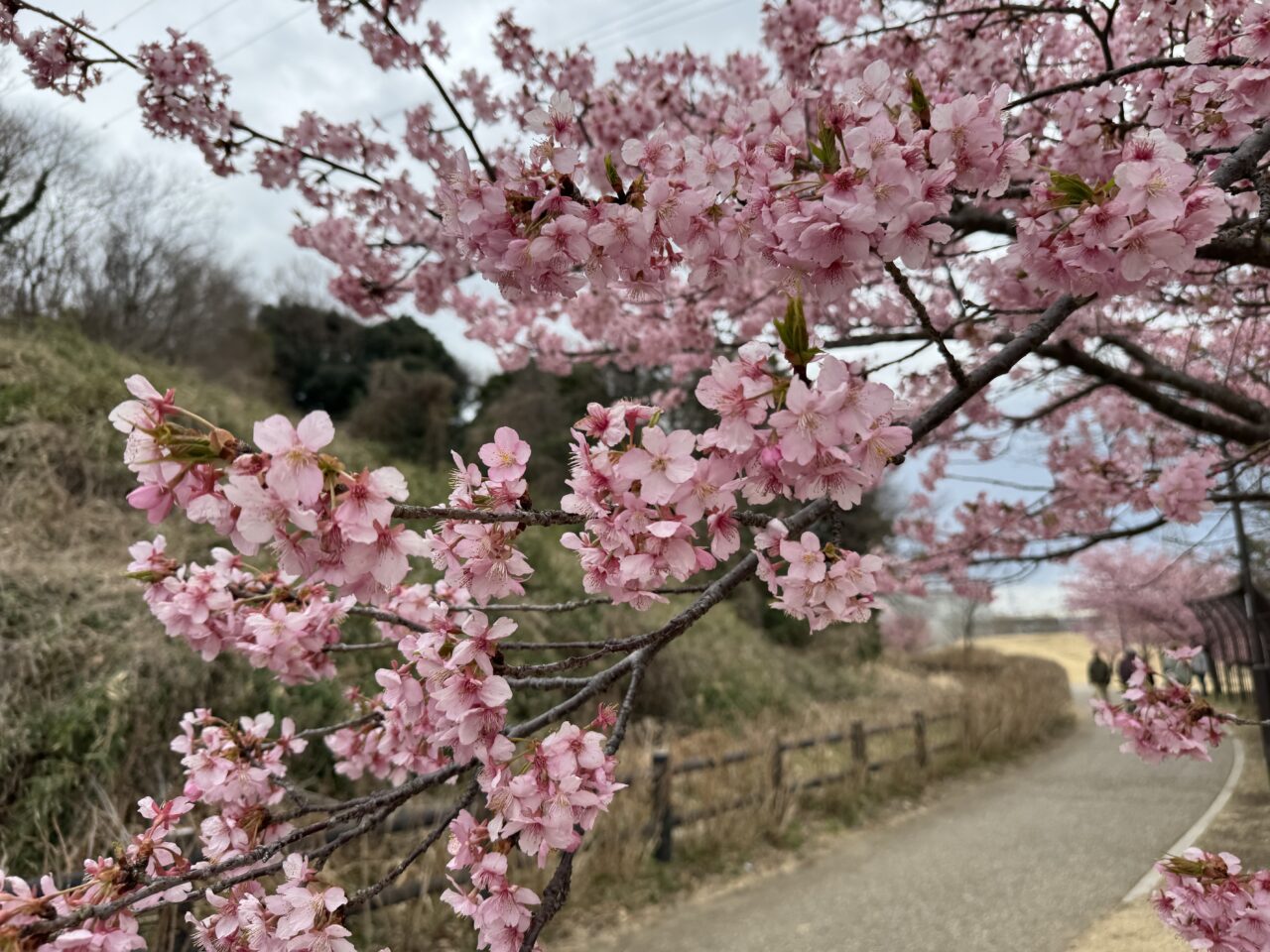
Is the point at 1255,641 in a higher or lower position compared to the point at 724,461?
lower

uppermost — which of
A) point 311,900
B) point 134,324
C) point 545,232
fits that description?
point 134,324

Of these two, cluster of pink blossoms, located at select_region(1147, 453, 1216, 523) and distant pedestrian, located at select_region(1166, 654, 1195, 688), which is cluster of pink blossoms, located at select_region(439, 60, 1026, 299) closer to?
distant pedestrian, located at select_region(1166, 654, 1195, 688)

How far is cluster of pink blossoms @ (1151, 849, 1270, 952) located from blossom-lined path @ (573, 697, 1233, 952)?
237 cm

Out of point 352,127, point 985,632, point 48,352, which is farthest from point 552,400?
point 985,632

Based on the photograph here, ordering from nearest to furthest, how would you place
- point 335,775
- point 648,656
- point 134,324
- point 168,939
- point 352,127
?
point 648,656 < point 168,939 < point 352,127 < point 335,775 < point 134,324

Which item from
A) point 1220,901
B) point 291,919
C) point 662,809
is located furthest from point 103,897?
point 662,809

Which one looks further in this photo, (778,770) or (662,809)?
(778,770)

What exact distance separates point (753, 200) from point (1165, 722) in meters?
2.31

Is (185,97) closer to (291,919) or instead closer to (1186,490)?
(291,919)

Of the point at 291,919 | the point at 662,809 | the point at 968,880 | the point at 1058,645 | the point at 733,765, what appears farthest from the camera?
the point at 1058,645

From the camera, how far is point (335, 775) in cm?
457

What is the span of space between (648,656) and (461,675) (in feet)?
1.06

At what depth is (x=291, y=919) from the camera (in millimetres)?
1139

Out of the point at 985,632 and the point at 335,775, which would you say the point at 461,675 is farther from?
the point at 985,632
